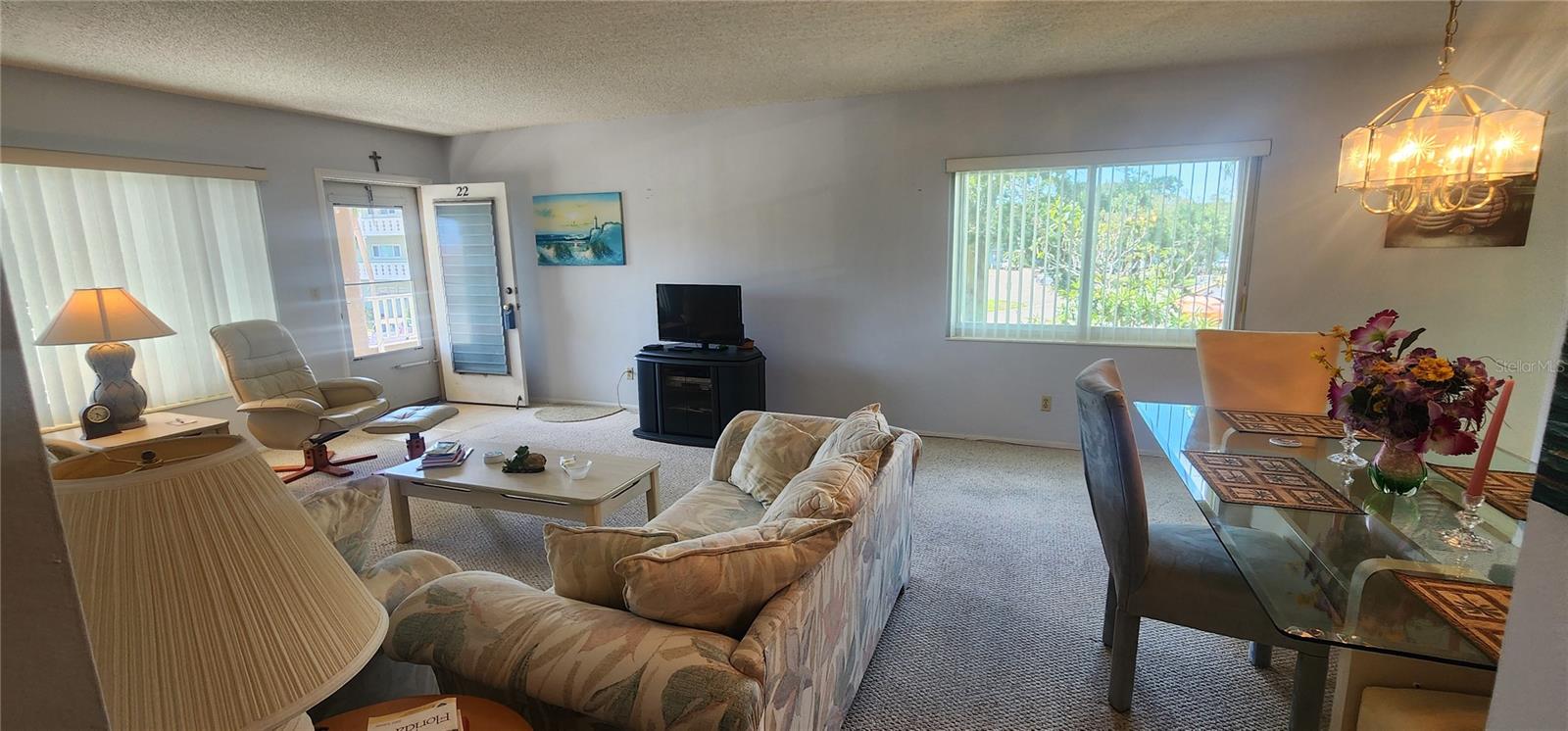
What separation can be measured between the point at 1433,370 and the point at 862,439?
140cm

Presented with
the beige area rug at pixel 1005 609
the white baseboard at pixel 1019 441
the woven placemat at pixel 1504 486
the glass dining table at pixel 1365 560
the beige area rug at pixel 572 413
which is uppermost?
the woven placemat at pixel 1504 486

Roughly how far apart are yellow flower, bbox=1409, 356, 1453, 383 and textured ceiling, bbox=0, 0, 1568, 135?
183cm

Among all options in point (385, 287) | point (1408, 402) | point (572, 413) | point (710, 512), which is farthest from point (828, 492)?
point (385, 287)

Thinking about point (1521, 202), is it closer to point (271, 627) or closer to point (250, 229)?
point (271, 627)

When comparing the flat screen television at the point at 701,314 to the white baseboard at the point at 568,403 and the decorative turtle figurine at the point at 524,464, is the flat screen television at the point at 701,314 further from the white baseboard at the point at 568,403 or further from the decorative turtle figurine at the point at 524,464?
the decorative turtle figurine at the point at 524,464

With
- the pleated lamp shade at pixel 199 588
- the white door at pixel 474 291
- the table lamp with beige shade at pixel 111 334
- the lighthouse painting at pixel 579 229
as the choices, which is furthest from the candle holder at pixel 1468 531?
the white door at pixel 474 291

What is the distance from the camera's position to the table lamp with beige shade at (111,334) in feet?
9.68

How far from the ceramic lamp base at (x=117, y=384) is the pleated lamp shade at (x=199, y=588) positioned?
11.5ft

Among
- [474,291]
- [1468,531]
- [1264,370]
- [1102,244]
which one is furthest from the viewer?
[474,291]

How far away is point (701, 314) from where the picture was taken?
179 inches

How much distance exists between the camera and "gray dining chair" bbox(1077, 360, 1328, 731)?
1509mm

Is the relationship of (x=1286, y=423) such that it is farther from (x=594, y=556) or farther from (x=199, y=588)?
(x=199, y=588)

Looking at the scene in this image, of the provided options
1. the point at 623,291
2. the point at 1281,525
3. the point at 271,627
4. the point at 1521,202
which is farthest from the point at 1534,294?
the point at 623,291

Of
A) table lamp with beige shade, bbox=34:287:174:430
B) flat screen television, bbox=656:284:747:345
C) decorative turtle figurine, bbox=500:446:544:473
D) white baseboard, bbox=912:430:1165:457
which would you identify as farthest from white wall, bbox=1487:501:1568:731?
table lamp with beige shade, bbox=34:287:174:430
